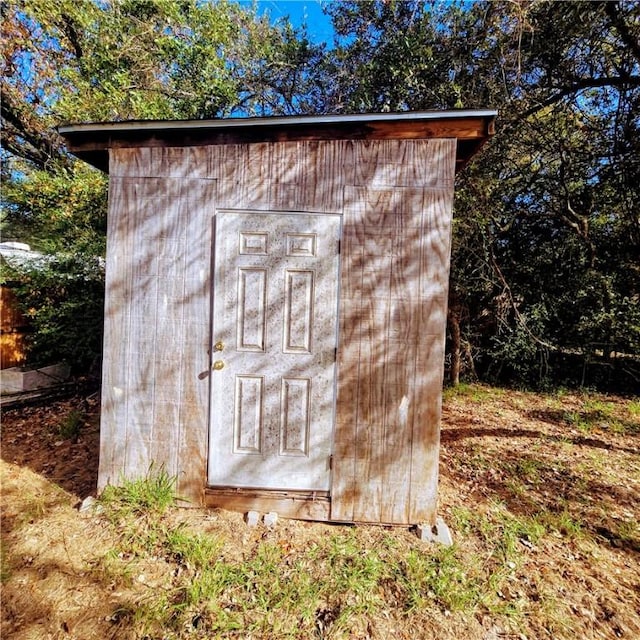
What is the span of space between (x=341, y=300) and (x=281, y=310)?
0.46 m

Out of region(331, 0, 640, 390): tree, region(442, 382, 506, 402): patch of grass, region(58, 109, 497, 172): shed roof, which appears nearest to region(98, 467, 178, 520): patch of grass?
region(58, 109, 497, 172): shed roof

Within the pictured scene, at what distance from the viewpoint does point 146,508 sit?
2.55 m

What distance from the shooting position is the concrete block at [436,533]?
2436 millimetres

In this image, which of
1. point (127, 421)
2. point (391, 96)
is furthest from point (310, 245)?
point (391, 96)

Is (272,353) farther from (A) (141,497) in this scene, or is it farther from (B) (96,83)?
(B) (96,83)

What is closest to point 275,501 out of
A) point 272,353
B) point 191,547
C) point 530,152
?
point 191,547

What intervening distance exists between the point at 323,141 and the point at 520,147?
14.2 ft

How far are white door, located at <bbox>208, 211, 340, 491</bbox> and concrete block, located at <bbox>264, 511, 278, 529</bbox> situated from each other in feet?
0.67

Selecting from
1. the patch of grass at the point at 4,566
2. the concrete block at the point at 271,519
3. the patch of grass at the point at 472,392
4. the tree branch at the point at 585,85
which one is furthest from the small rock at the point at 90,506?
the tree branch at the point at 585,85

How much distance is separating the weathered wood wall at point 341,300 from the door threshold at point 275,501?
93mm

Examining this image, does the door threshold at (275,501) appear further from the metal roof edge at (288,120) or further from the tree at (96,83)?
the tree at (96,83)

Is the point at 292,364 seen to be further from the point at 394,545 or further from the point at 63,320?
the point at 63,320

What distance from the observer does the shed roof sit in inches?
95.8

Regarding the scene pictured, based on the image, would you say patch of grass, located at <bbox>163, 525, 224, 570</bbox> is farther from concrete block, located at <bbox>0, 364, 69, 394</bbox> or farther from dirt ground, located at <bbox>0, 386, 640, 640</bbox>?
concrete block, located at <bbox>0, 364, 69, 394</bbox>
